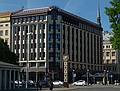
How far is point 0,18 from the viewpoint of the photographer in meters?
127

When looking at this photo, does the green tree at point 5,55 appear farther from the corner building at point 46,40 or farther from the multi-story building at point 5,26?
the multi-story building at point 5,26

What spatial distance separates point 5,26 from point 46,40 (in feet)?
60.6

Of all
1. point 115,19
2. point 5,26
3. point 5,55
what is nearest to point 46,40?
point 5,26

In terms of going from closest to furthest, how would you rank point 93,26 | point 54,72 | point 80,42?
point 54,72, point 80,42, point 93,26

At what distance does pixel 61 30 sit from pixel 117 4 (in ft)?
286

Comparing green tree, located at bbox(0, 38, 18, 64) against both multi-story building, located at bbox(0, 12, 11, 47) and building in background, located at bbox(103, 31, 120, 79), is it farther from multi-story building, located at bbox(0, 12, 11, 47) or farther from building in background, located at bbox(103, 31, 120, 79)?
building in background, located at bbox(103, 31, 120, 79)

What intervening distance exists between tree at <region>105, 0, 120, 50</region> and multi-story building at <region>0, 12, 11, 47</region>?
311ft

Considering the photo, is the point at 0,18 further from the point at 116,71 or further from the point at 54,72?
the point at 116,71

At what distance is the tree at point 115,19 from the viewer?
32.6 metres


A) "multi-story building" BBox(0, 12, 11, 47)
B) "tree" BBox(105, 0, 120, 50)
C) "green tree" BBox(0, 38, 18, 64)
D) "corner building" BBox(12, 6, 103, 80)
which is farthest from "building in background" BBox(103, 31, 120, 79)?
"tree" BBox(105, 0, 120, 50)

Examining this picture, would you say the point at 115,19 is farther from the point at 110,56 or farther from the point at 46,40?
the point at 110,56

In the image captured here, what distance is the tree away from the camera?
107 feet

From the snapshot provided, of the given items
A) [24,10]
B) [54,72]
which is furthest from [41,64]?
[24,10]

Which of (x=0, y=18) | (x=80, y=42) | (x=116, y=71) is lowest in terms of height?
(x=116, y=71)
